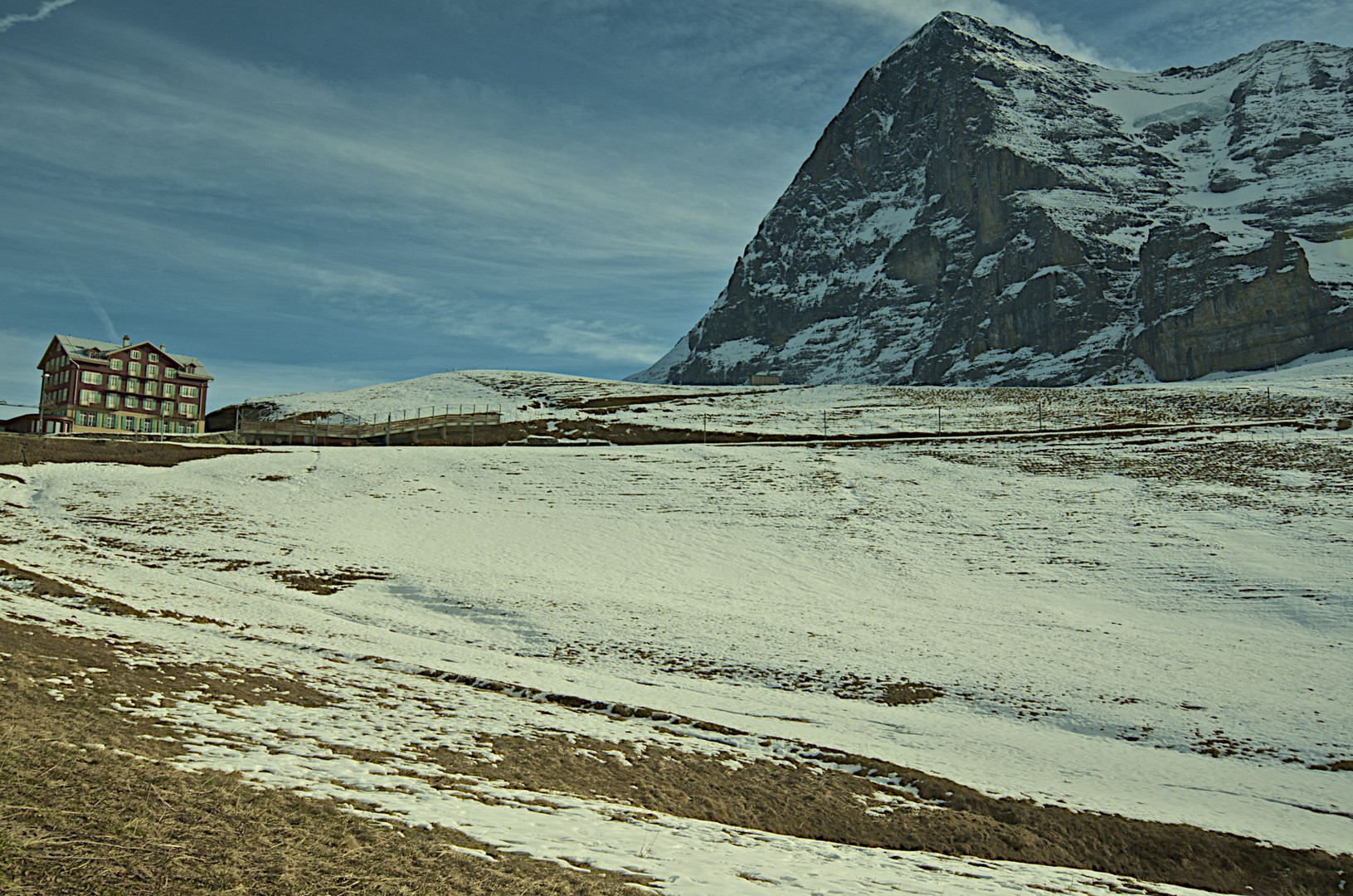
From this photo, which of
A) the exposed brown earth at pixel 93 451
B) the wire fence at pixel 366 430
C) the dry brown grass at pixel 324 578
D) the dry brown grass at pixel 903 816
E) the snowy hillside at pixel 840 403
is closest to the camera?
the dry brown grass at pixel 903 816

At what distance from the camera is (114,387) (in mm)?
83625

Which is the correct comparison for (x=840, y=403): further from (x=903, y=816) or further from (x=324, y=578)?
(x=903, y=816)

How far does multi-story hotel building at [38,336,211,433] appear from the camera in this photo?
265ft

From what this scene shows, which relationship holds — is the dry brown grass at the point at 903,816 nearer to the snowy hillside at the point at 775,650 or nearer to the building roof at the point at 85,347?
the snowy hillside at the point at 775,650

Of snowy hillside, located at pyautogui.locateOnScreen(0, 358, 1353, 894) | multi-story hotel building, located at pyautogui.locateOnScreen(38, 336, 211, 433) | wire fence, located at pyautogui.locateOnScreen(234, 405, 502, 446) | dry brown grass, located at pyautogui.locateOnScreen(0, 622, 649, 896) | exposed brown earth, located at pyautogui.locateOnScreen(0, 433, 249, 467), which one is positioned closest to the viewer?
dry brown grass, located at pyautogui.locateOnScreen(0, 622, 649, 896)

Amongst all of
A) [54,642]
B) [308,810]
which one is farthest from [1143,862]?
[54,642]

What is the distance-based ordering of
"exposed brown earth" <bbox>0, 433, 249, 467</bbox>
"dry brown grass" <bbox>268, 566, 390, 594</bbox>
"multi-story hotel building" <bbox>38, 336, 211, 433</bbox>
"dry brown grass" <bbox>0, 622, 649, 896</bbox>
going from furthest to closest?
1. "multi-story hotel building" <bbox>38, 336, 211, 433</bbox>
2. "exposed brown earth" <bbox>0, 433, 249, 467</bbox>
3. "dry brown grass" <bbox>268, 566, 390, 594</bbox>
4. "dry brown grass" <bbox>0, 622, 649, 896</bbox>

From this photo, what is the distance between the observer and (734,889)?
325 inches

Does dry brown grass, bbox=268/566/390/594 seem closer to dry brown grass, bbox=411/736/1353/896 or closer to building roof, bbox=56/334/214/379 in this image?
dry brown grass, bbox=411/736/1353/896

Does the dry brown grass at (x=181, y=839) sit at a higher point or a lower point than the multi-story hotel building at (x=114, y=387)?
lower

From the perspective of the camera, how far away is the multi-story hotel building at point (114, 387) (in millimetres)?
80812

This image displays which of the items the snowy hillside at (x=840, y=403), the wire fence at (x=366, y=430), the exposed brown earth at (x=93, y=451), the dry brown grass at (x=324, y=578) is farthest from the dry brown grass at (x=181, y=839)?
the wire fence at (x=366, y=430)

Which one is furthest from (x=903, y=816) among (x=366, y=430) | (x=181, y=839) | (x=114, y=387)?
(x=114, y=387)

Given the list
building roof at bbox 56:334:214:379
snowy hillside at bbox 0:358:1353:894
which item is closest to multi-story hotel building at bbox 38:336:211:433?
building roof at bbox 56:334:214:379
